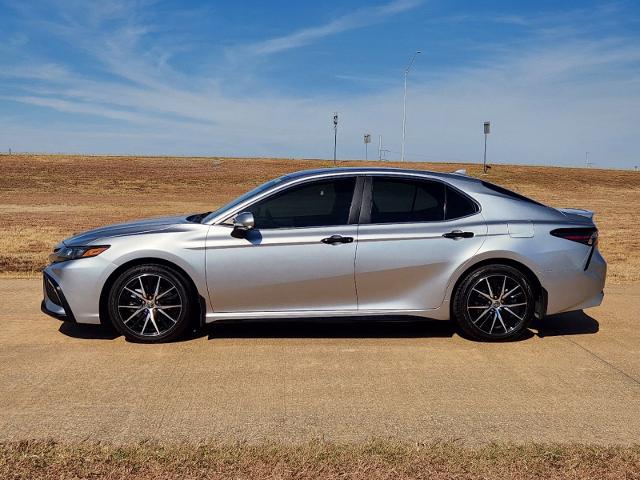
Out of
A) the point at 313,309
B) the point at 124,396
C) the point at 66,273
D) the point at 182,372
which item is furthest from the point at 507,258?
the point at 66,273

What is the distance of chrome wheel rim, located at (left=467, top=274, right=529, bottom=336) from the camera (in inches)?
224

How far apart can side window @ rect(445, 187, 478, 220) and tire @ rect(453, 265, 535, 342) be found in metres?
0.50

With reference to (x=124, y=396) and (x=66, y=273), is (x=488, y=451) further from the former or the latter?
(x=66, y=273)

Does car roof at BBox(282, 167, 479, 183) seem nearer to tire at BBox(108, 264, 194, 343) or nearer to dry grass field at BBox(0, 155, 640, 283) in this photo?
tire at BBox(108, 264, 194, 343)

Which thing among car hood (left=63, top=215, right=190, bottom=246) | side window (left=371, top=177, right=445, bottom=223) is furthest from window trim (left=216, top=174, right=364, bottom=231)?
car hood (left=63, top=215, right=190, bottom=246)

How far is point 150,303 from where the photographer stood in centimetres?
550

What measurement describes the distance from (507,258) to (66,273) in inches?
146

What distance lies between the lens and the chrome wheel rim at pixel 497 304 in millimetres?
5680

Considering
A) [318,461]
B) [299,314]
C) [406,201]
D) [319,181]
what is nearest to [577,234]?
[406,201]

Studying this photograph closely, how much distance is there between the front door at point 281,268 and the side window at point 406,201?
0.33 metres

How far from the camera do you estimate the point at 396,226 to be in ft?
18.7

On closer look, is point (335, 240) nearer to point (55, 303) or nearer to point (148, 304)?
point (148, 304)

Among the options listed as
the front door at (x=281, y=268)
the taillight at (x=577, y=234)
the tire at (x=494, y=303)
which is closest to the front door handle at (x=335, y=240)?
the front door at (x=281, y=268)

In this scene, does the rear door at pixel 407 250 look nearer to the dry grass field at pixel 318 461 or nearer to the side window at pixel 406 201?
the side window at pixel 406 201
